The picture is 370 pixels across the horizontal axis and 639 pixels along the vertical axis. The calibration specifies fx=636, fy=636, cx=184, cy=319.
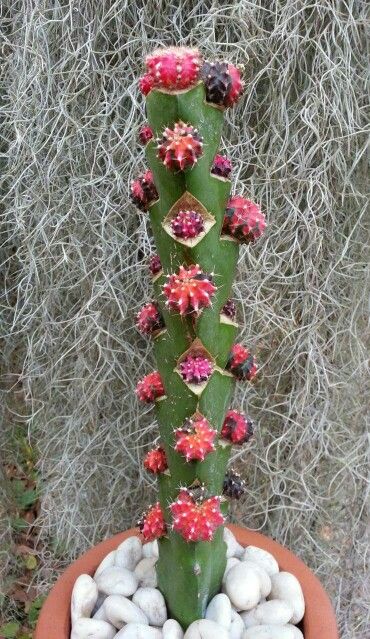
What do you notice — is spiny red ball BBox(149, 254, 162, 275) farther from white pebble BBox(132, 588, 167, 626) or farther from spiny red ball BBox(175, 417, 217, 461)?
white pebble BBox(132, 588, 167, 626)

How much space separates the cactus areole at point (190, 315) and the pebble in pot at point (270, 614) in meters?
0.05

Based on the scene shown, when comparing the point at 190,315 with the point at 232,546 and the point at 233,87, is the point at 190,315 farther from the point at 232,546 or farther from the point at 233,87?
the point at 232,546

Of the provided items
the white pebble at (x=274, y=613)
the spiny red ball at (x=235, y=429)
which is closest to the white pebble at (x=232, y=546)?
the white pebble at (x=274, y=613)

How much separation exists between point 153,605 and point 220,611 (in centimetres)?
9

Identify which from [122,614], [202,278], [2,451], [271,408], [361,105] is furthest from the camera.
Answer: [2,451]

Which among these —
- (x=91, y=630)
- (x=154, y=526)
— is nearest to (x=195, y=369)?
(x=154, y=526)

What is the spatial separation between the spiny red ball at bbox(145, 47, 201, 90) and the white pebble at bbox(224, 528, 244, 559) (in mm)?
606

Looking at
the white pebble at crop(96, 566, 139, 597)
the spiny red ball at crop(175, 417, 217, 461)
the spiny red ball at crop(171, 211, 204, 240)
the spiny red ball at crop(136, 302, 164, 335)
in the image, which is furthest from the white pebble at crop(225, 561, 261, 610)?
the spiny red ball at crop(171, 211, 204, 240)

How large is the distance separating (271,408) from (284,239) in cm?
29

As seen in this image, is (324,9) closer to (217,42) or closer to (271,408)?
(217,42)

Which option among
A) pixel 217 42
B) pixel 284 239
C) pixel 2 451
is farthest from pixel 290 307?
pixel 2 451

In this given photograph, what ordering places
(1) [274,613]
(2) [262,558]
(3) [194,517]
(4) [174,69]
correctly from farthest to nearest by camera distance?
(2) [262,558], (1) [274,613], (3) [194,517], (4) [174,69]

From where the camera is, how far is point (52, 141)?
945 mm

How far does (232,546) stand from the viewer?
34.7 inches
